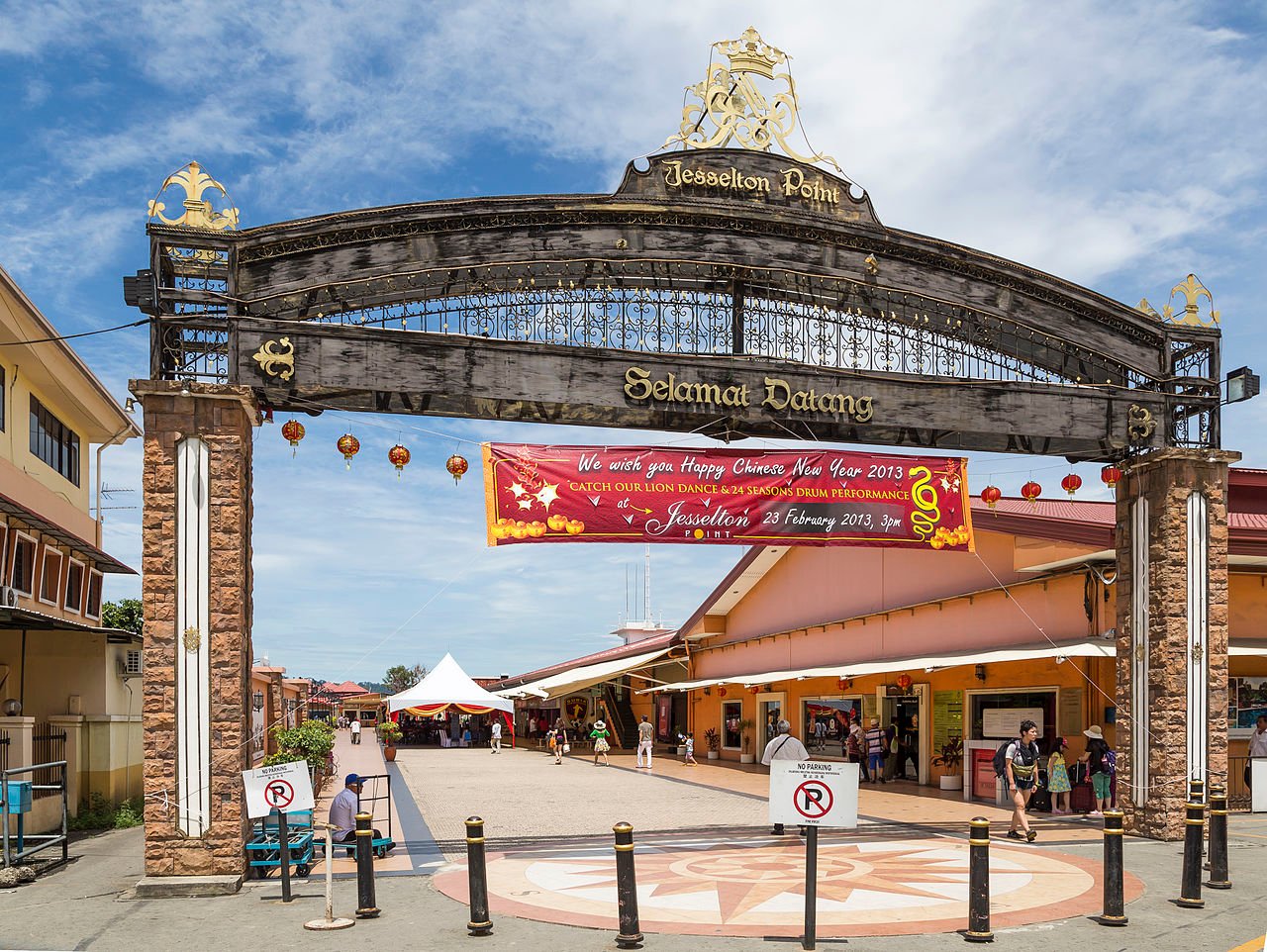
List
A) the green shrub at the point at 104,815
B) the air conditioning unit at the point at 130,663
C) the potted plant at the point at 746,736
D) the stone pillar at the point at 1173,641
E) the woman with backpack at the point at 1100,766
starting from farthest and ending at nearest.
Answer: the potted plant at the point at 746,736, the air conditioning unit at the point at 130,663, the green shrub at the point at 104,815, the woman with backpack at the point at 1100,766, the stone pillar at the point at 1173,641

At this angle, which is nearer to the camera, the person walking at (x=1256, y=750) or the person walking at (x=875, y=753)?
the person walking at (x=1256, y=750)

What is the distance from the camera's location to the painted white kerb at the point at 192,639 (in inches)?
484

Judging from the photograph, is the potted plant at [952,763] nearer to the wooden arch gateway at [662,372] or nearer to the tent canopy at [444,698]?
the wooden arch gateway at [662,372]

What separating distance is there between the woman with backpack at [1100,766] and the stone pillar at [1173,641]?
203 cm

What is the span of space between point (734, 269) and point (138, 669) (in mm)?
14860

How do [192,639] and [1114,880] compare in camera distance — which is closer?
[1114,880]

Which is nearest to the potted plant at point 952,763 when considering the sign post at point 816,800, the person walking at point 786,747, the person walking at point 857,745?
the person walking at point 857,745

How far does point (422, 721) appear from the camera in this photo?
209 feet

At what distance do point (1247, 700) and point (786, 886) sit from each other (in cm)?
1234

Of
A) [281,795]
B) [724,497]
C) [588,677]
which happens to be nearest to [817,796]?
[281,795]

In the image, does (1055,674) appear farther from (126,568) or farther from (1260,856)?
(126,568)

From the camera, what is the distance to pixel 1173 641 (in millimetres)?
15922

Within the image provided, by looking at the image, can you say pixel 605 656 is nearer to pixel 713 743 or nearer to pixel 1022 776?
pixel 713 743

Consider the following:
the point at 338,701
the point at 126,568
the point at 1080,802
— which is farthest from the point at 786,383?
the point at 338,701
